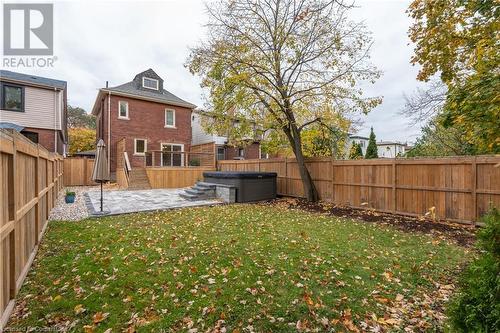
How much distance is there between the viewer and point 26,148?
362 centimetres

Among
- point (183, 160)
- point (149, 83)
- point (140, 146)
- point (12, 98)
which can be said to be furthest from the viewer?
point (149, 83)

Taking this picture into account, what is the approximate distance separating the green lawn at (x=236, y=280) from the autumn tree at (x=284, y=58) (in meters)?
6.03

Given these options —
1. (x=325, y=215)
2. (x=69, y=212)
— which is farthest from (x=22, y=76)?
(x=325, y=215)

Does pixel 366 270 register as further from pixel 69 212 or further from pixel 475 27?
pixel 69 212

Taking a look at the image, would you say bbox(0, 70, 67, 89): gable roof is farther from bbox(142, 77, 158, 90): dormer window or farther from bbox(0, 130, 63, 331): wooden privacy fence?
bbox(0, 130, 63, 331): wooden privacy fence

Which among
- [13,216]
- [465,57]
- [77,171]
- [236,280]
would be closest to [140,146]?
[77,171]

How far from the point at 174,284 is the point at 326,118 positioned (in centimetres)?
914

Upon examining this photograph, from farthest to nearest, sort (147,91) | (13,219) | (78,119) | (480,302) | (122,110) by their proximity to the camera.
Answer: (78,119)
(147,91)
(122,110)
(13,219)
(480,302)

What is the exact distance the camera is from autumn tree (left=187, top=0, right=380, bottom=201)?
9.55 meters

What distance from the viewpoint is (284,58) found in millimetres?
10062

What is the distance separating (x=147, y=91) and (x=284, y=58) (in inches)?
562

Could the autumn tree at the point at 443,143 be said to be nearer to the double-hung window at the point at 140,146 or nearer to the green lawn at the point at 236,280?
the green lawn at the point at 236,280

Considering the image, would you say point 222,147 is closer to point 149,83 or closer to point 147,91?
point 147,91

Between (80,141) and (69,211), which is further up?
(80,141)
